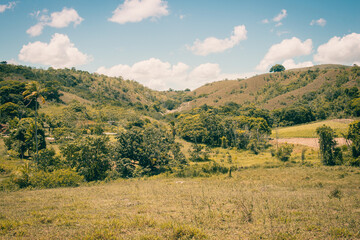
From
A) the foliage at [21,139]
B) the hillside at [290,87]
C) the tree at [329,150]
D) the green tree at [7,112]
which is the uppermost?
the hillside at [290,87]

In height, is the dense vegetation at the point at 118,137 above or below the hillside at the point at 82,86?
below

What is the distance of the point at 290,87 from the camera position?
A: 158125mm

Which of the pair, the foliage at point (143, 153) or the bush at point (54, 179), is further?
the foliage at point (143, 153)

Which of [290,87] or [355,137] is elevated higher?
[290,87]

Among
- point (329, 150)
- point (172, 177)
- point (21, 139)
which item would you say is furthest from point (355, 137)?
point (21, 139)

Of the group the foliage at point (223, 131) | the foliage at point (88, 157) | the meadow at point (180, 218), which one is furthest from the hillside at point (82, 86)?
the meadow at point (180, 218)

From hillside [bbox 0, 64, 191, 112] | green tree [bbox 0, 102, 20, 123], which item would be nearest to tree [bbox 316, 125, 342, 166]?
green tree [bbox 0, 102, 20, 123]

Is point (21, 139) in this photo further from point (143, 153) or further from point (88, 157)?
point (143, 153)

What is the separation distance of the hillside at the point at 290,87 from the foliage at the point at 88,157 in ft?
402

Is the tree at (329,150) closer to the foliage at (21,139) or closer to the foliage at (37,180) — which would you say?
the foliage at (37,180)

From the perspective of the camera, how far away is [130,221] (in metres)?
12.9

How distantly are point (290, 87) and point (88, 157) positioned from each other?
159530mm

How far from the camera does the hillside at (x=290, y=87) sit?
417 ft

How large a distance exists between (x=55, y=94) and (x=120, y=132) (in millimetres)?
79467
